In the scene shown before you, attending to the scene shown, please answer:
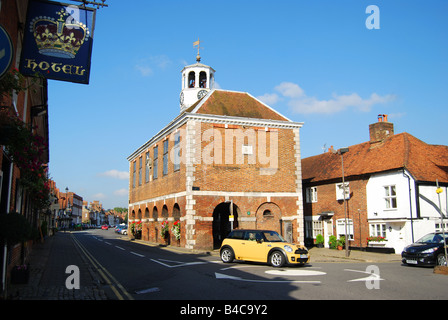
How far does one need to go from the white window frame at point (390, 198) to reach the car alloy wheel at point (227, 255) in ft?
47.1

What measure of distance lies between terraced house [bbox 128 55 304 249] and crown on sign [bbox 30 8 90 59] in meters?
17.5

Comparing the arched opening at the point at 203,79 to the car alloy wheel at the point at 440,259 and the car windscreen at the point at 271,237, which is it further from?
the car alloy wheel at the point at 440,259

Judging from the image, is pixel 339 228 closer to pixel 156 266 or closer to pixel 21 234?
pixel 156 266

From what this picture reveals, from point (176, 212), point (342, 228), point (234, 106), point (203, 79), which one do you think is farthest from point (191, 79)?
point (342, 228)

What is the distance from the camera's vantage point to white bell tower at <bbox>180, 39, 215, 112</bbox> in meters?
34.9

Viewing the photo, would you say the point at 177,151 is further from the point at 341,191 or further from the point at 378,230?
the point at 378,230

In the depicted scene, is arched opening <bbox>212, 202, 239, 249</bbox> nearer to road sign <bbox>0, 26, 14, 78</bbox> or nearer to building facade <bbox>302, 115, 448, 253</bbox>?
building facade <bbox>302, 115, 448, 253</bbox>

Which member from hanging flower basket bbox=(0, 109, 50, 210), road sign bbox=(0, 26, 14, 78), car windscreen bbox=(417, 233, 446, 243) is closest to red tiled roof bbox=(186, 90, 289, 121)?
car windscreen bbox=(417, 233, 446, 243)

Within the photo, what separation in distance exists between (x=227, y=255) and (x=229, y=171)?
11.1m

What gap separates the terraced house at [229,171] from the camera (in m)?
27.2

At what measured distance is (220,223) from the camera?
99.5ft
